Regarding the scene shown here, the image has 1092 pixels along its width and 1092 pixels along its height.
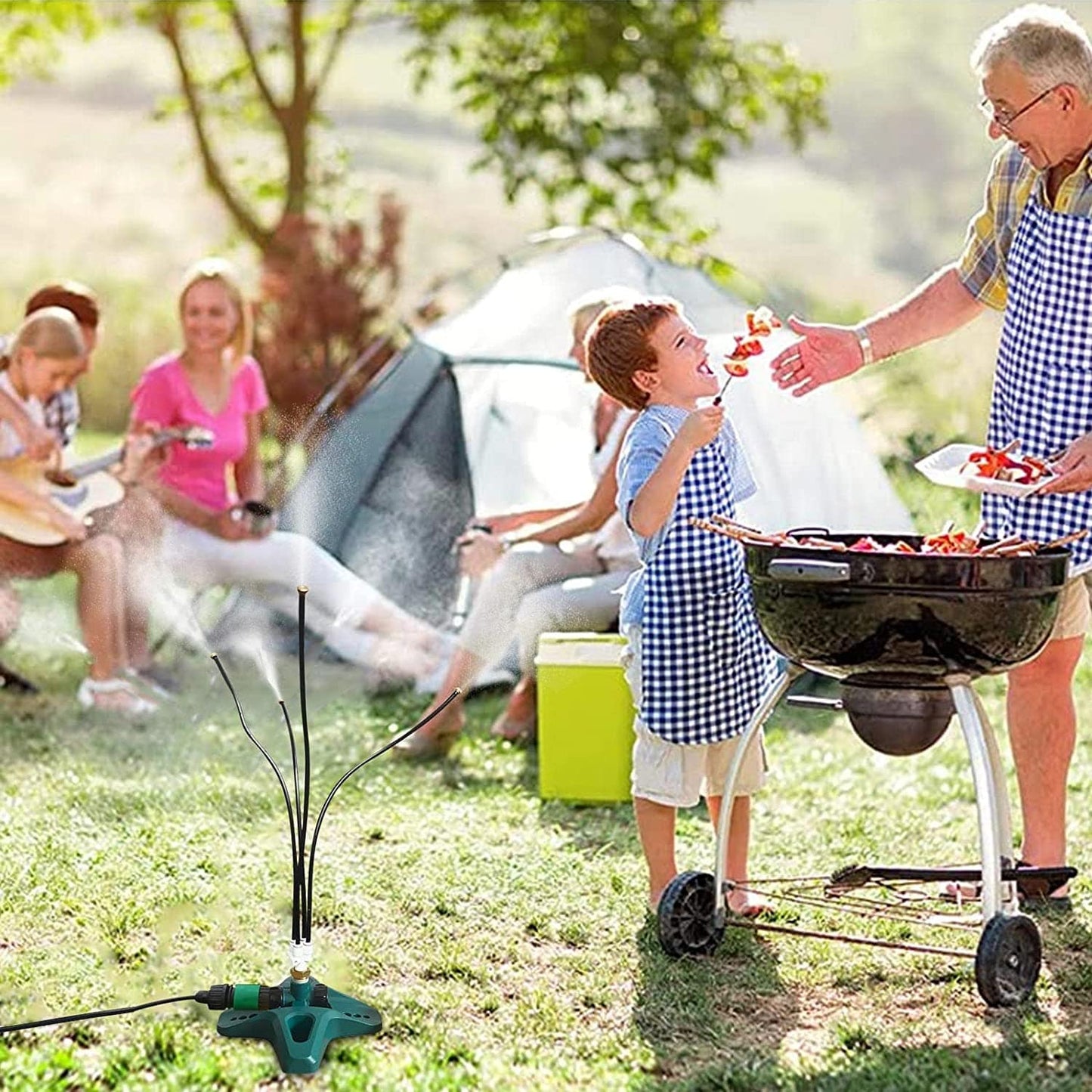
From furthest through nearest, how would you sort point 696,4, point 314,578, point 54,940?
point 696,4 → point 314,578 → point 54,940

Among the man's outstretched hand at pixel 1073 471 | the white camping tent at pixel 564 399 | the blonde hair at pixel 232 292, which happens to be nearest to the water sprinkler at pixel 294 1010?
the man's outstretched hand at pixel 1073 471

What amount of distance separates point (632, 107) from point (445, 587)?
4.07 m

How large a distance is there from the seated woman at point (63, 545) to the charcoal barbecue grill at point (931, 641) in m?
2.95

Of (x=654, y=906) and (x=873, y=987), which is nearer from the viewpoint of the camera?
(x=873, y=987)

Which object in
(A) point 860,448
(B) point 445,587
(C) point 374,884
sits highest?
(A) point 860,448

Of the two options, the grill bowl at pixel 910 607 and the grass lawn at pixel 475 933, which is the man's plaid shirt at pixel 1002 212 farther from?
the grass lawn at pixel 475 933

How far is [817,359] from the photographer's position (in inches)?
156

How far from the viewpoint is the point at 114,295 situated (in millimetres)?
14742

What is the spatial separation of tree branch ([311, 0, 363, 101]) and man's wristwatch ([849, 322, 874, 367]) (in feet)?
22.6

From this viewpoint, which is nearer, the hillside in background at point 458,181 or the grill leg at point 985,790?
the grill leg at point 985,790

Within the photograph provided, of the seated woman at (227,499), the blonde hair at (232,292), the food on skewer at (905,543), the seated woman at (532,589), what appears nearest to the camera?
the food on skewer at (905,543)

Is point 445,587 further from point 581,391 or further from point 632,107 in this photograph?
point 632,107

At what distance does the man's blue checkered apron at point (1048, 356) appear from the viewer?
3775 millimetres

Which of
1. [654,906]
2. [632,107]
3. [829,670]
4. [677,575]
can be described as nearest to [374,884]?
[654,906]
